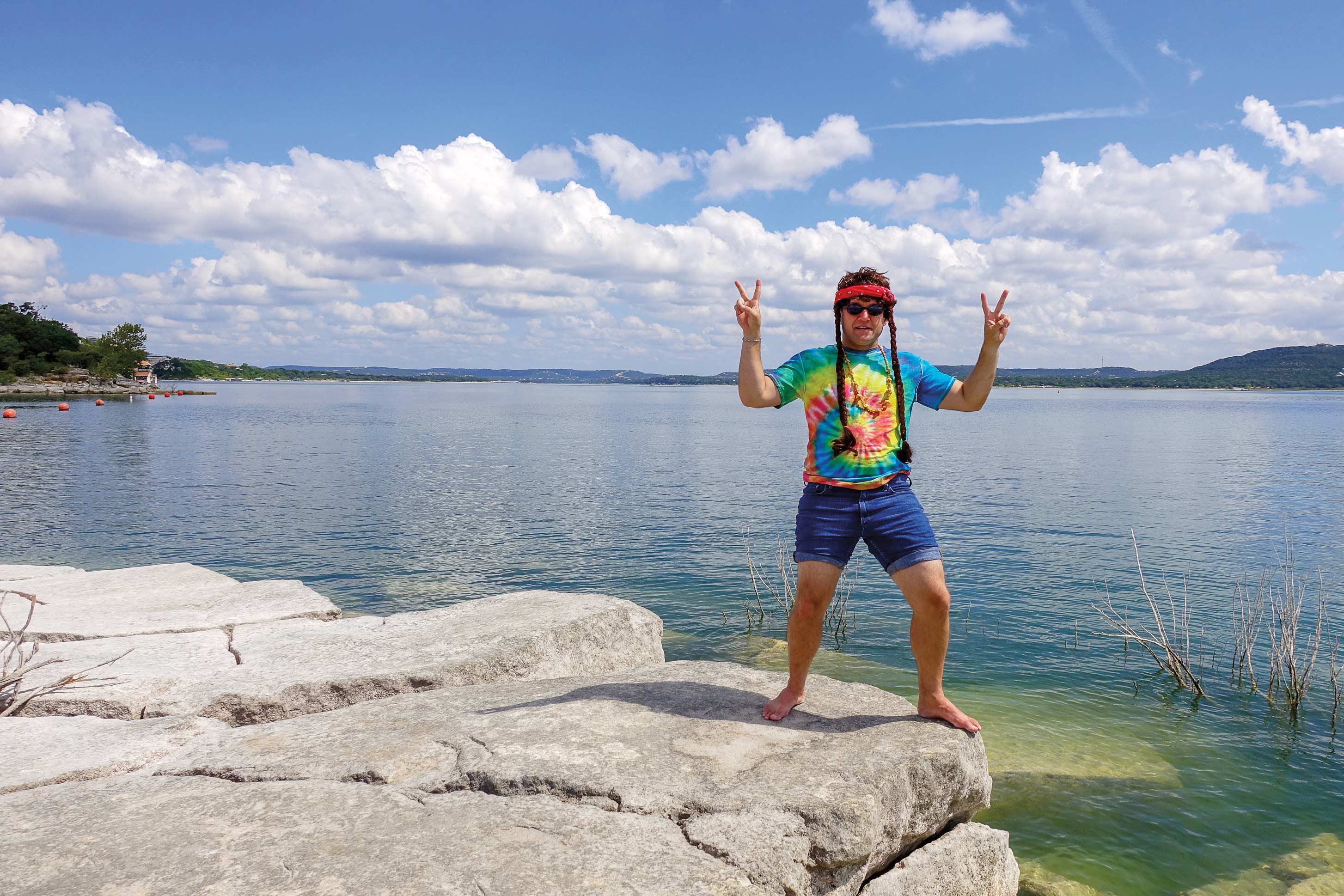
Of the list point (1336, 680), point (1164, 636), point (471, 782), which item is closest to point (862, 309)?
point (471, 782)

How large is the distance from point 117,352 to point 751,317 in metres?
163

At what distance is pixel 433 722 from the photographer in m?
5.36

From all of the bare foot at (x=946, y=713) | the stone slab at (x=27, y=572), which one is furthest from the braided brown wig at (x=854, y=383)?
the stone slab at (x=27, y=572)

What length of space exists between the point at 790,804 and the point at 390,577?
48.0 ft

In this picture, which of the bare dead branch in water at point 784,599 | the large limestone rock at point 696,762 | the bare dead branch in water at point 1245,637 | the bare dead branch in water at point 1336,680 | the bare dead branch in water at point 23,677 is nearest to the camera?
the large limestone rock at point 696,762

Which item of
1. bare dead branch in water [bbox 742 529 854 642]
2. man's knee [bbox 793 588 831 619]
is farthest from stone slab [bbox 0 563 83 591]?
man's knee [bbox 793 588 831 619]

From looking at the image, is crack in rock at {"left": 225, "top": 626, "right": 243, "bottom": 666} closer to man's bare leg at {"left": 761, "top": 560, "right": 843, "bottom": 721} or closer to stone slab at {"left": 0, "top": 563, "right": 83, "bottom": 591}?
stone slab at {"left": 0, "top": 563, "right": 83, "bottom": 591}

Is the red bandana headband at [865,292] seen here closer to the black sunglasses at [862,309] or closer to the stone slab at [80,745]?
the black sunglasses at [862,309]

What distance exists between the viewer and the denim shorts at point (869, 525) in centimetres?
491

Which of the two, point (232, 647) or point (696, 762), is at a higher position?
point (696, 762)

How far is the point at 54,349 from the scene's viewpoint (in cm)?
13112

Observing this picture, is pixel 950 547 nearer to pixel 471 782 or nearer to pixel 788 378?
pixel 788 378

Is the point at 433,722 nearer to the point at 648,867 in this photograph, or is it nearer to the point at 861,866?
the point at 648,867

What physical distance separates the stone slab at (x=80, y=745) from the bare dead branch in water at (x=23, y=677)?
0.82ft
